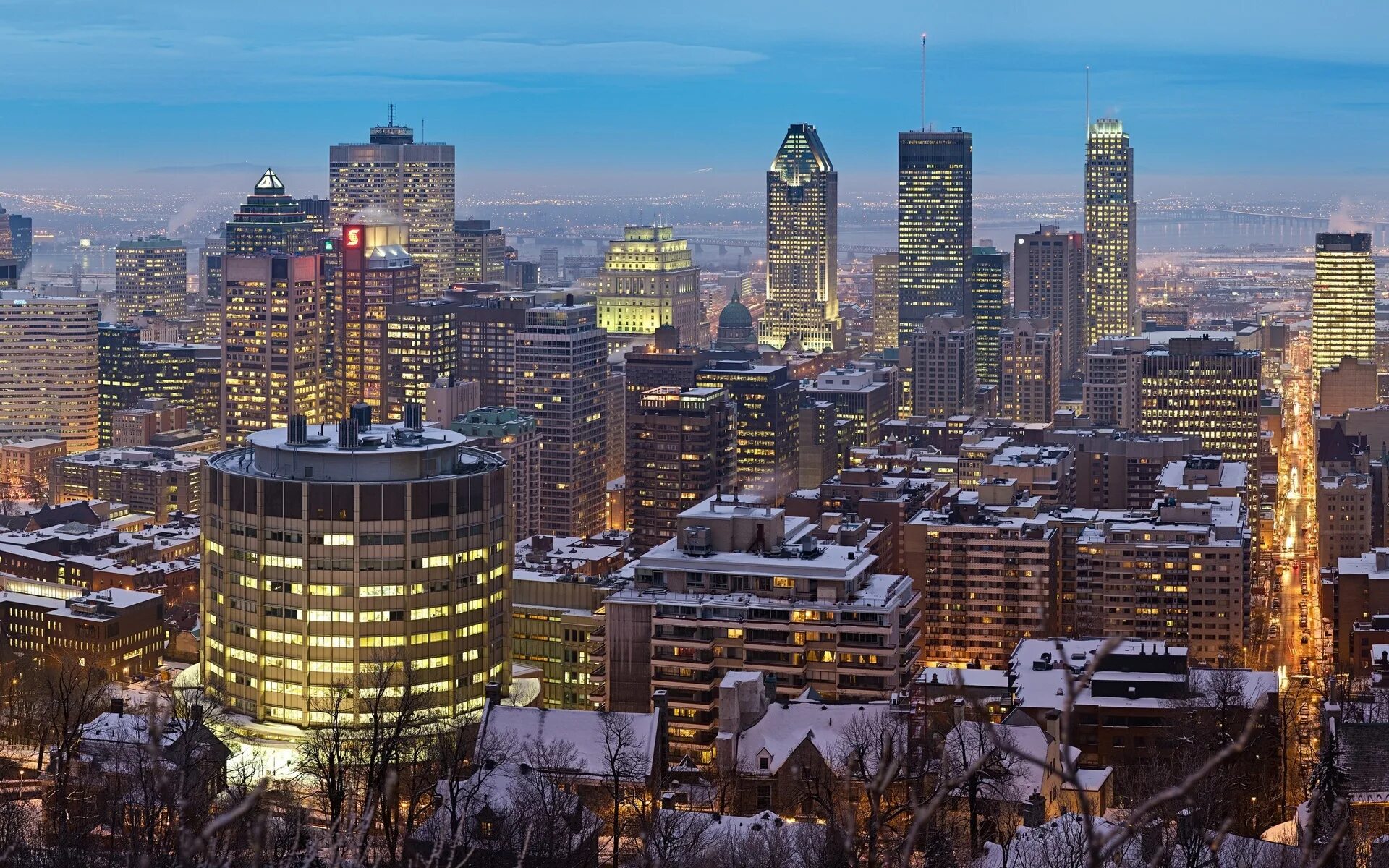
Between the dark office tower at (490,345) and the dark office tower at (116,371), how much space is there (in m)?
22.6

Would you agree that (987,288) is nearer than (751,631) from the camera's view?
No

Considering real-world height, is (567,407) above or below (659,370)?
below

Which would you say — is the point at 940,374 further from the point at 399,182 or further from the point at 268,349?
the point at 399,182

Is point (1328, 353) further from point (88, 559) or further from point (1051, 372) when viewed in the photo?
point (88, 559)

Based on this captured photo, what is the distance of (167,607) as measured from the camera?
242 feet

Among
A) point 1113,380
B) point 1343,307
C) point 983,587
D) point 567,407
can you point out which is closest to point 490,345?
point 567,407

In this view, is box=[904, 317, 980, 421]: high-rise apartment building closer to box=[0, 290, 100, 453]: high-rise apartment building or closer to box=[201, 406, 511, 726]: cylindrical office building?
box=[0, 290, 100, 453]: high-rise apartment building

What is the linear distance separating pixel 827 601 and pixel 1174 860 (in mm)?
21699

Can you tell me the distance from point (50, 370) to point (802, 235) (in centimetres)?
7640

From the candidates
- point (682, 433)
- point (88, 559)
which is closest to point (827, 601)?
point (88, 559)

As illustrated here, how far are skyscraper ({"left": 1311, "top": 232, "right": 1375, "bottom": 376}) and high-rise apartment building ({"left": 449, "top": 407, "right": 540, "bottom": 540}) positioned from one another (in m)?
70.4

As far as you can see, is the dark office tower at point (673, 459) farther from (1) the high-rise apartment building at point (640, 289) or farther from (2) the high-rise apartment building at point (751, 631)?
(1) the high-rise apartment building at point (640, 289)

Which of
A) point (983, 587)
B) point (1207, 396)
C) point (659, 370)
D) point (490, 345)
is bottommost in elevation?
point (983, 587)

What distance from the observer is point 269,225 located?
6403 inches
